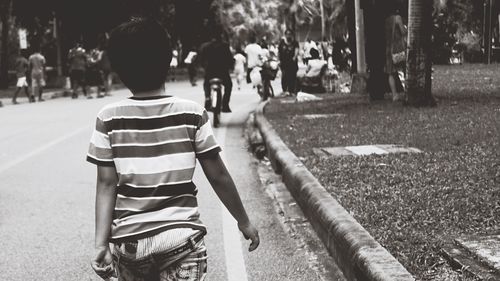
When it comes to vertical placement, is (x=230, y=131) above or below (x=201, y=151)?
below

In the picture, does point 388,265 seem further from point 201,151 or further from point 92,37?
point 92,37

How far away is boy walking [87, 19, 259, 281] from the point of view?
305 cm

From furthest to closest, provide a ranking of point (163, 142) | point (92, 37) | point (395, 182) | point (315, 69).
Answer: point (92, 37) → point (315, 69) → point (395, 182) → point (163, 142)

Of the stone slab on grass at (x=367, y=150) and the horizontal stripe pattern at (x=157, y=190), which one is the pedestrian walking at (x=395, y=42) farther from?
the horizontal stripe pattern at (x=157, y=190)

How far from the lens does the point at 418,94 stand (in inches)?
637

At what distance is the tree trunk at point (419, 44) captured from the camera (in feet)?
52.1

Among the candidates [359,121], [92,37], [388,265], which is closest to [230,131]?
[359,121]

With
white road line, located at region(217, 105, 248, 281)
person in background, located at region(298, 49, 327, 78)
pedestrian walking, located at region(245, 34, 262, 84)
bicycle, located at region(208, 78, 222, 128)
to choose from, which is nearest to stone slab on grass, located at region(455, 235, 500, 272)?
white road line, located at region(217, 105, 248, 281)

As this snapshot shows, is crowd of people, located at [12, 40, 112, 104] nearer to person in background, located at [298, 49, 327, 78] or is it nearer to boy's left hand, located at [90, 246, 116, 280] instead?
person in background, located at [298, 49, 327, 78]

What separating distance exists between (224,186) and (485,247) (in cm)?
266

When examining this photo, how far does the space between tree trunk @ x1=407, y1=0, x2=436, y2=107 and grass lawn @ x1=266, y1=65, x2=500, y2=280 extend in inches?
23.9

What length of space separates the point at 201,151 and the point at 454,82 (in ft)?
77.1

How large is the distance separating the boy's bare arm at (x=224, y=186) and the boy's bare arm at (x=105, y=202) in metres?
0.34

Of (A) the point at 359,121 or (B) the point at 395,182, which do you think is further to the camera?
(A) the point at 359,121
